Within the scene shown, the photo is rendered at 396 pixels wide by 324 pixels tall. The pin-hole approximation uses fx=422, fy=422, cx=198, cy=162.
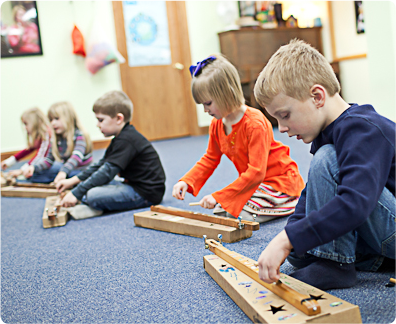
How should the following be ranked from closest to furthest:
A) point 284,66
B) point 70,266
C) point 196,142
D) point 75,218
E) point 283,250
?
point 283,250 → point 284,66 → point 70,266 → point 75,218 → point 196,142

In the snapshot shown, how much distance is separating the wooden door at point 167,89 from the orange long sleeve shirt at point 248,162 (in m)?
2.96

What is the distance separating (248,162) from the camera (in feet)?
4.42

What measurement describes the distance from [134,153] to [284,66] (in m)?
1.01

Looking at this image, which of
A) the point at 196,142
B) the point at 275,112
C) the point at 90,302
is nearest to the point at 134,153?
the point at 90,302

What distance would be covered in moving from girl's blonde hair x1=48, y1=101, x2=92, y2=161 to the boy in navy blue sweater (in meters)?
1.64

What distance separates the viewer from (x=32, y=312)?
851 millimetres

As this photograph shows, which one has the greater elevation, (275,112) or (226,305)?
(275,112)

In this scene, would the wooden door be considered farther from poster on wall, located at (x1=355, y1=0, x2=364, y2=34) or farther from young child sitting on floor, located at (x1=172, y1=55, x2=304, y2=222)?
young child sitting on floor, located at (x1=172, y1=55, x2=304, y2=222)

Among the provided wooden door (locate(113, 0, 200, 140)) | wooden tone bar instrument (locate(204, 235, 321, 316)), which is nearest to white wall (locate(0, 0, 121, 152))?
wooden door (locate(113, 0, 200, 140))

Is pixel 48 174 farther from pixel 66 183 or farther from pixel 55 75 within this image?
pixel 55 75

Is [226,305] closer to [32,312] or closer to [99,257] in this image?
[32,312]

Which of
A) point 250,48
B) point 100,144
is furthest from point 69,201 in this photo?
point 250,48

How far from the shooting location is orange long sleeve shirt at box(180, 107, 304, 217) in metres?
1.25

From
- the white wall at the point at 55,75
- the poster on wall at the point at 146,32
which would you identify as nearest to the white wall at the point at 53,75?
the white wall at the point at 55,75
